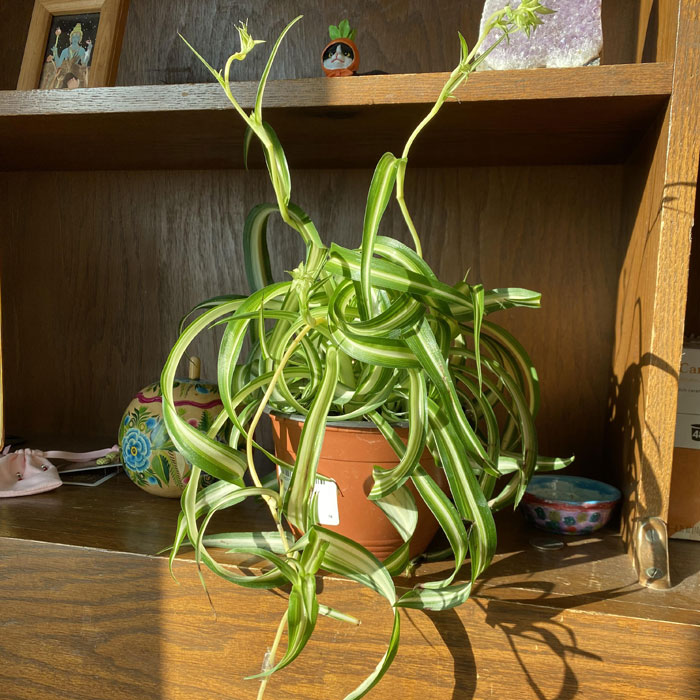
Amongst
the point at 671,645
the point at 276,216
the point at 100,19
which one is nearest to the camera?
the point at 671,645

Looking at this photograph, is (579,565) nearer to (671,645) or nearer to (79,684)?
(671,645)

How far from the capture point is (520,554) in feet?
2.39

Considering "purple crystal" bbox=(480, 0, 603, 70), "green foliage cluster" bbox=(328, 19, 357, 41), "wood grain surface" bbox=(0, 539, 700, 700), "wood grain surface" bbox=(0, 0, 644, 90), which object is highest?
"wood grain surface" bbox=(0, 0, 644, 90)

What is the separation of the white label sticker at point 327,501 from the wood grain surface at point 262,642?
0.18 feet

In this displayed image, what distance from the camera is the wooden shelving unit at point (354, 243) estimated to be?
2.07ft

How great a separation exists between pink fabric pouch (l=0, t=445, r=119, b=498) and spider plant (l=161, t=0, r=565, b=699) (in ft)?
1.24

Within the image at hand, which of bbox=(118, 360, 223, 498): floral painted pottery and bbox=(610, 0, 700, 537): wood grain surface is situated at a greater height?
bbox=(610, 0, 700, 537): wood grain surface

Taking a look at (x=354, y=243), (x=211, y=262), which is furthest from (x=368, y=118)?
(x=211, y=262)

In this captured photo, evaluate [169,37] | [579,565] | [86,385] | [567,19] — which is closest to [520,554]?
[579,565]

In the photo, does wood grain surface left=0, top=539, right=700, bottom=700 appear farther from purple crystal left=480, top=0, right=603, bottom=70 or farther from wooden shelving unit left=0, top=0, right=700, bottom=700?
purple crystal left=480, top=0, right=603, bottom=70

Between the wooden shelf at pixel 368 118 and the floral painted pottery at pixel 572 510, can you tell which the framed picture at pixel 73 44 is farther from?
the floral painted pottery at pixel 572 510

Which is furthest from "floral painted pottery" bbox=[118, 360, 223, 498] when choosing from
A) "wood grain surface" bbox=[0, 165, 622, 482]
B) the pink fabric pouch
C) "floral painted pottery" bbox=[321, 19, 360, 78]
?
"floral painted pottery" bbox=[321, 19, 360, 78]

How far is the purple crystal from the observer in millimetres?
772

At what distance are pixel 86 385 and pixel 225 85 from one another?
781mm
